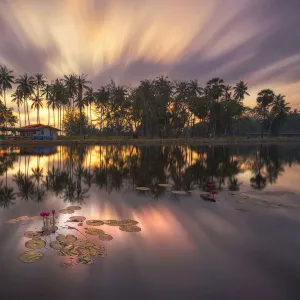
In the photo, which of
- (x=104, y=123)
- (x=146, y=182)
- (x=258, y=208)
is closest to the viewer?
(x=258, y=208)

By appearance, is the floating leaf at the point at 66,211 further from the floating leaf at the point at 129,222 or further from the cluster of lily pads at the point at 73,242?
the floating leaf at the point at 129,222

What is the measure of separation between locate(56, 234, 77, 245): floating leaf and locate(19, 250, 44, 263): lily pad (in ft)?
2.71

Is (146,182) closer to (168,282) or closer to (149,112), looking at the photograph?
(168,282)

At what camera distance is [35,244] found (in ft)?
26.0

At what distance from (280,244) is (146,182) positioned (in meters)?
12.2

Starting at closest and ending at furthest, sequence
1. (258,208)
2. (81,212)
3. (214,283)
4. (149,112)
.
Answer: (214,283)
(81,212)
(258,208)
(149,112)

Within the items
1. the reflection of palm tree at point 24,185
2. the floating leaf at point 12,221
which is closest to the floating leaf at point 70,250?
the floating leaf at point 12,221

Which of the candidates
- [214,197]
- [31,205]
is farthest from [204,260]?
[31,205]

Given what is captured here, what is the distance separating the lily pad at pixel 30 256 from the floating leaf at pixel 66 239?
2.71 feet

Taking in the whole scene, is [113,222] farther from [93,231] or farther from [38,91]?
[38,91]

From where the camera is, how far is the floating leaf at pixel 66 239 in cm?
800

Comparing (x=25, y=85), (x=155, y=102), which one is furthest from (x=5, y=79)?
(x=155, y=102)

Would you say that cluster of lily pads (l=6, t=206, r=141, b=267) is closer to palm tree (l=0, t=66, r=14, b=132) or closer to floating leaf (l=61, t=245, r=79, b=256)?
floating leaf (l=61, t=245, r=79, b=256)

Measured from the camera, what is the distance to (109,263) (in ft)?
22.6
